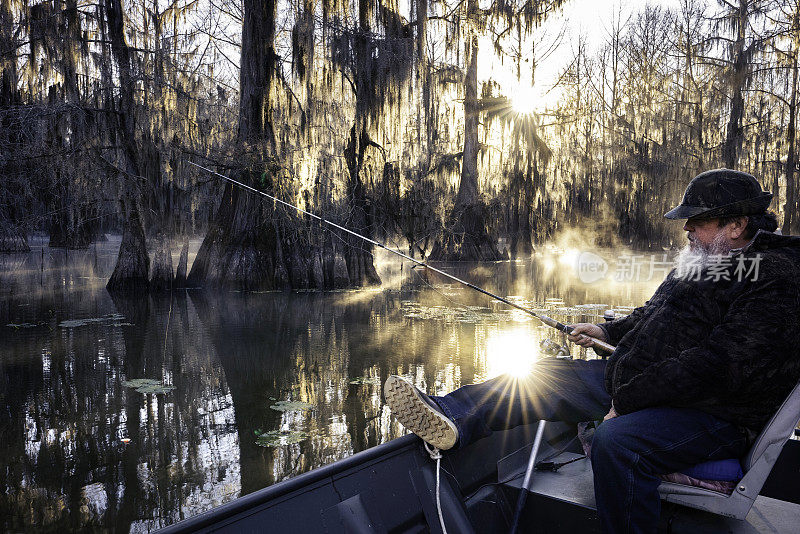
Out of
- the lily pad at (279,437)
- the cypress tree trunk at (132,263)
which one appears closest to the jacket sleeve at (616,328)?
the lily pad at (279,437)

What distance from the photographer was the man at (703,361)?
1934 millimetres

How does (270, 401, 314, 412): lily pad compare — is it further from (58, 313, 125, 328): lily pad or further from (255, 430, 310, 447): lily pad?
(58, 313, 125, 328): lily pad

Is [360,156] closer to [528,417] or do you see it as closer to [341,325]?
[341,325]

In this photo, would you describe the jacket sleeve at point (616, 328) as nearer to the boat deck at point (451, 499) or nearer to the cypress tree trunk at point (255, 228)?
the boat deck at point (451, 499)

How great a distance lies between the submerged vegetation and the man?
11.2 m

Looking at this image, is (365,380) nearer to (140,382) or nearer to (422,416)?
(140,382)

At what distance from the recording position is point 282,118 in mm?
13648

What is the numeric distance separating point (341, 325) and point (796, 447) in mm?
7459

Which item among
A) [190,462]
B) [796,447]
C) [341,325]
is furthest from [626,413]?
[341,325]

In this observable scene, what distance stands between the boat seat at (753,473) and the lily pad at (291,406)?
144 inches

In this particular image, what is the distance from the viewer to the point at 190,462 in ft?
13.2

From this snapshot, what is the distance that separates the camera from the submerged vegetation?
11.7 meters

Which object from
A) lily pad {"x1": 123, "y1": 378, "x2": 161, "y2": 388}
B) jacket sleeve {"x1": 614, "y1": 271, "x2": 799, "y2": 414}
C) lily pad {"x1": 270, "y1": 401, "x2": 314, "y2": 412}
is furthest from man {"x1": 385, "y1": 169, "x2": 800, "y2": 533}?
lily pad {"x1": 123, "y1": 378, "x2": 161, "y2": 388}

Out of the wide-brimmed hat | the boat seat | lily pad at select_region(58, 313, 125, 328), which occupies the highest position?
the wide-brimmed hat
